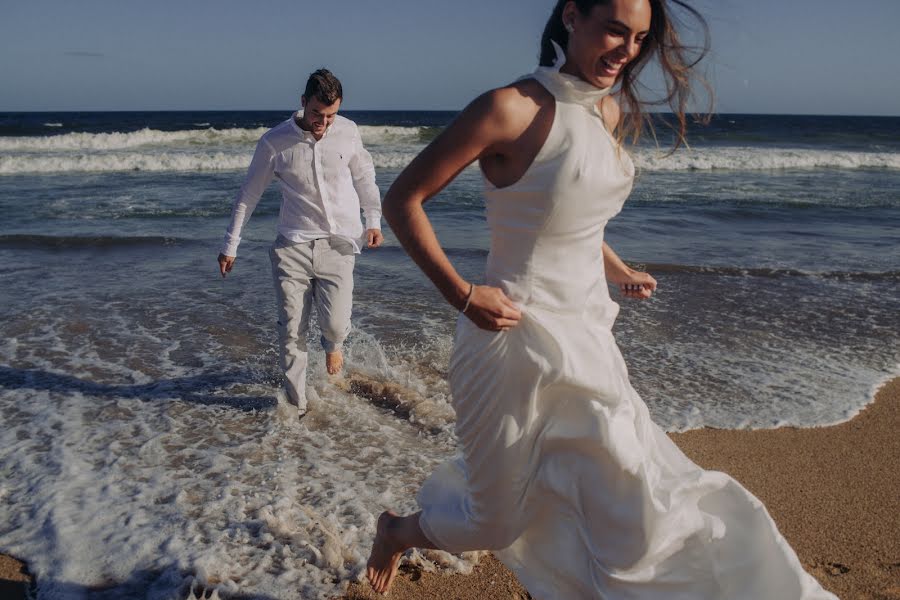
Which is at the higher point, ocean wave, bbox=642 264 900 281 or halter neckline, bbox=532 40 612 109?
halter neckline, bbox=532 40 612 109

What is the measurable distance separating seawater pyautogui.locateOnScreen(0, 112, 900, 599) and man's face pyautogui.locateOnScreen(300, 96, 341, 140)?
1.90 meters

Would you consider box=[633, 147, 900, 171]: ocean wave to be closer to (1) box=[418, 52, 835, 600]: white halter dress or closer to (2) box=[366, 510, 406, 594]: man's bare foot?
(2) box=[366, 510, 406, 594]: man's bare foot

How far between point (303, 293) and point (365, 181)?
3.03ft

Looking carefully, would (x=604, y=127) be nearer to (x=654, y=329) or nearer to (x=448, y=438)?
(x=448, y=438)

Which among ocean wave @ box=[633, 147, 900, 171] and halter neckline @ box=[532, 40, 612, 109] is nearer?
halter neckline @ box=[532, 40, 612, 109]

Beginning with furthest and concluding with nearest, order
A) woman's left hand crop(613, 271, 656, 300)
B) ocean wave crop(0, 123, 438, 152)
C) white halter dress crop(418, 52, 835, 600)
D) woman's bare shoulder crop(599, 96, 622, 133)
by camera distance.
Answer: ocean wave crop(0, 123, 438, 152) < woman's left hand crop(613, 271, 656, 300) < woman's bare shoulder crop(599, 96, 622, 133) < white halter dress crop(418, 52, 835, 600)

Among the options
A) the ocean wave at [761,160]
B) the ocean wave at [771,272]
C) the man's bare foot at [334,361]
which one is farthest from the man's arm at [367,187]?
the ocean wave at [761,160]

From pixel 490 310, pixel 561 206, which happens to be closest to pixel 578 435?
pixel 490 310

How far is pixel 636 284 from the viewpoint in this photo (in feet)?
9.44

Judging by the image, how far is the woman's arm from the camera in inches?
80.2

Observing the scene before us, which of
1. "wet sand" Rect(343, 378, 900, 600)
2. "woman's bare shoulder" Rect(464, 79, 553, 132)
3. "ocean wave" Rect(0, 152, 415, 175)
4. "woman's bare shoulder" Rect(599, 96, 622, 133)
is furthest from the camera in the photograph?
"ocean wave" Rect(0, 152, 415, 175)

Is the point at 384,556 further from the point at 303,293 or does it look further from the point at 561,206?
the point at 303,293

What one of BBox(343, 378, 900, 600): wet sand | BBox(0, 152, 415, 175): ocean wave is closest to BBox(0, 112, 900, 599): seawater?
BBox(343, 378, 900, 600): wet sand

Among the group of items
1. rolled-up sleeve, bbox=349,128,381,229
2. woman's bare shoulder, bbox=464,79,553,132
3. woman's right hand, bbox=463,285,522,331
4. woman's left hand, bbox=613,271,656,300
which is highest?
woman's bare shoulder, bbox=464,79,553,132
